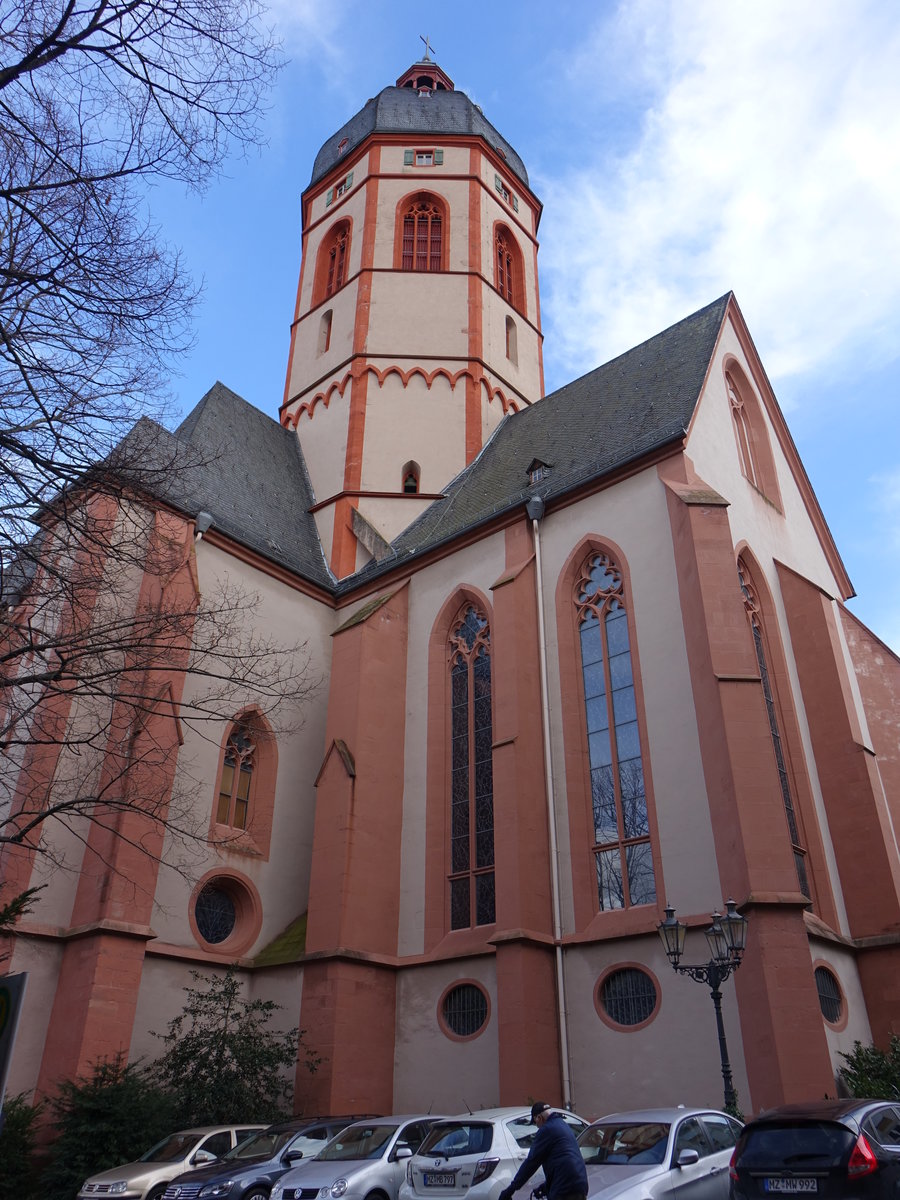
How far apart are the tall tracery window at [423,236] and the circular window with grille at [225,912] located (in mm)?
18028

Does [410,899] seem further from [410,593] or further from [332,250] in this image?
[332,250]

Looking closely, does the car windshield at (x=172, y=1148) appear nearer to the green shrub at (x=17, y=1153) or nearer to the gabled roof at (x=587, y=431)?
the green shrub at (x=17, y=1153)

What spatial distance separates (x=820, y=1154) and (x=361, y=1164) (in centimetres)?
448

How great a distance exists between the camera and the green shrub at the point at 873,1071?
38.6 feet

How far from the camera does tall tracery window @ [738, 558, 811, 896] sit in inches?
585

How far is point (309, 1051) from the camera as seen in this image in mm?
14430

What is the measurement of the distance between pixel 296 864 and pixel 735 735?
29.5 ft

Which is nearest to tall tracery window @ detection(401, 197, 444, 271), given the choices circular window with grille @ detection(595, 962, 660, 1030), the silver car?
circular window with grille @ detection(595, 962, 660, 1030)

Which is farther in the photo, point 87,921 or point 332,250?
point 332,250

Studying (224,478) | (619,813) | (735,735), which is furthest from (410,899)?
(224,478)

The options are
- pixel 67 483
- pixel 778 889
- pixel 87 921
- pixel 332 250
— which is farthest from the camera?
pixel 332 250

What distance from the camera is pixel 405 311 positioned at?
26.6 meters

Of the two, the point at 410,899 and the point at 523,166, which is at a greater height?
the point at 523,166

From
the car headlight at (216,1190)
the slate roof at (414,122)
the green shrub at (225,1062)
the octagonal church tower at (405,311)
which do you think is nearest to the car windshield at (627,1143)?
the car headlight at (216,1190)
